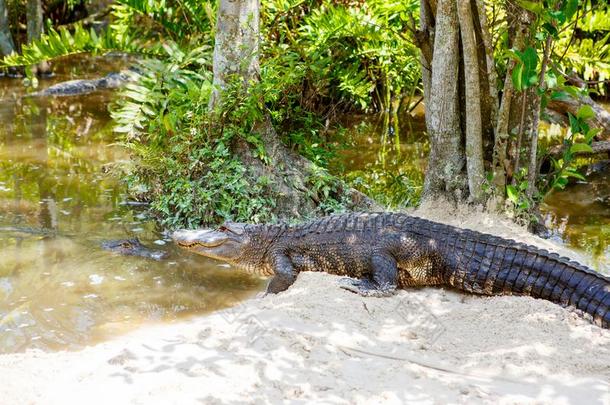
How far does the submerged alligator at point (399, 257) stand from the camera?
4969 millimetres

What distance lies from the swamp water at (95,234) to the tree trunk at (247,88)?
109cm

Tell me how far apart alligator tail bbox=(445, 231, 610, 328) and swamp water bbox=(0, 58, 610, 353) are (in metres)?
1.51

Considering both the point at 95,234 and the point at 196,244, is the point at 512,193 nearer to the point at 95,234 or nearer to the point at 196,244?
the point at 196,244

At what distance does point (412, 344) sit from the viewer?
436 cm

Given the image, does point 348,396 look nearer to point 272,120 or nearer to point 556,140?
point 272,120

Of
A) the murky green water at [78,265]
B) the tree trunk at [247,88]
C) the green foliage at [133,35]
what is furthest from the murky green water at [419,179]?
the green foliage at [133,35]

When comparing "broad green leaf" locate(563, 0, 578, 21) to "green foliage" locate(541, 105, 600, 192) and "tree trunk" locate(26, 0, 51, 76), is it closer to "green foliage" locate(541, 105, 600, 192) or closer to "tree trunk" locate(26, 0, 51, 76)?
"green foliage" locate(541, 105, 600, 192)

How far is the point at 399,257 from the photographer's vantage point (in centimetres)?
560

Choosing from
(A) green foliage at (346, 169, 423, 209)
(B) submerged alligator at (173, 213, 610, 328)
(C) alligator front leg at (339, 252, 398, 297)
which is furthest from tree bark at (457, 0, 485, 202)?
(C) alligator front leg at (339, 252, 398, 297)

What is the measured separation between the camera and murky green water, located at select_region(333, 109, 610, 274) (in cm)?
717

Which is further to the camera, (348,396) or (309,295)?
(309,295)

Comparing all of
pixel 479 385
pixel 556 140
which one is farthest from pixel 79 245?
pixel 556 140

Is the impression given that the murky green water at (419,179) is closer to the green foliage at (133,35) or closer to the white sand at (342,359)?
the white sand at (342,359)

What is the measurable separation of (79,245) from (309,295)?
2733 mm
